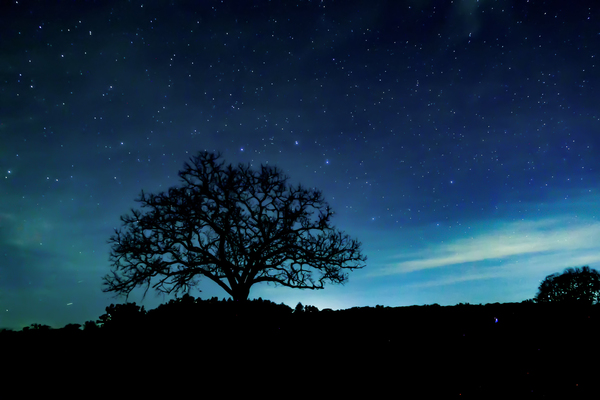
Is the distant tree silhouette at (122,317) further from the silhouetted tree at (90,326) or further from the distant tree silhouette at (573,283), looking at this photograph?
the distant tree silhouette at (573,283)

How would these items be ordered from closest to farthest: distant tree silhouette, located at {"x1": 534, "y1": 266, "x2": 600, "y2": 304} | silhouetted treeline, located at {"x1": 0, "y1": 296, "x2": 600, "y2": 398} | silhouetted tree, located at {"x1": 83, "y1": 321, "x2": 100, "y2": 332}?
silhouetted treeline, located at {"x1": 0, "y1": 296, "x2": 600, "y2": 398}, silhouetted tree, located at {"x1": 83, "y1": 321, "x2": 100, "y2": 332}, distant tree silhouette, located at {"x1": 534, "y1": 266, "x2": 600, "y2": 304}

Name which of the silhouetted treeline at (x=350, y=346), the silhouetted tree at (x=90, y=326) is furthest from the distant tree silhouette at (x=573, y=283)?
the silhouetted tree at (x=90, y=326)

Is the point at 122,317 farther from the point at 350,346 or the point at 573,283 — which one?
the point at 573,283

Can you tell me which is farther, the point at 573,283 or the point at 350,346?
the point at 573,283

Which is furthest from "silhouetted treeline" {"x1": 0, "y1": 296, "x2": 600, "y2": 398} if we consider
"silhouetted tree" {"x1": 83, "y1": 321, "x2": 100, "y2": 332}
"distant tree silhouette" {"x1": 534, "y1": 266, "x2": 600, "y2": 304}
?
"distant tree silhouette" {"x1": 534, "y1": 266, "x2": 600, "y2": 304}

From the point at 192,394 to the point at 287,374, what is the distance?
1.46 metres

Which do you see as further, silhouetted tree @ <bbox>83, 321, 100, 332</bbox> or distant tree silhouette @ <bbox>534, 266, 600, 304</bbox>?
distant tree silhouette @ <bbox>534, 266, 600, 304</bbox>

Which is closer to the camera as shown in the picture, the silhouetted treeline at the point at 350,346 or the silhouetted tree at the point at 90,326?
the silhouetted treeline at the point at 350,346

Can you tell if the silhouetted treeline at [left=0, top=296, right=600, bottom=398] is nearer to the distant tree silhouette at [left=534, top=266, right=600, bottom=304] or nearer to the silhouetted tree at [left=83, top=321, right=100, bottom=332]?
the silhouetted tree at [left=83, top=321, right=100, bottom=332]

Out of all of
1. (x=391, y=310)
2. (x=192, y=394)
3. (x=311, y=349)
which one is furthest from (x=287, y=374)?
(x=391, y=310)

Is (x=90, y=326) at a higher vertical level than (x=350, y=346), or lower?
higher

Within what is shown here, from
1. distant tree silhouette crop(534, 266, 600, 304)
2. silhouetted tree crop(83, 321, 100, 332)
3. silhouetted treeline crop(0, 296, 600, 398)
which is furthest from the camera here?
distant tree silhouette crop(534, 266, 600, 304)

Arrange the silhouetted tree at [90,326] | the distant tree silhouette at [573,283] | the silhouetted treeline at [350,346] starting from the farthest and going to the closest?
the distant tree silhouette at [573,283]
the silhouetted tree at [90,326]
the silhouetted treeline at [350,346]

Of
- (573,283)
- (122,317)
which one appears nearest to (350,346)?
(122,317)
